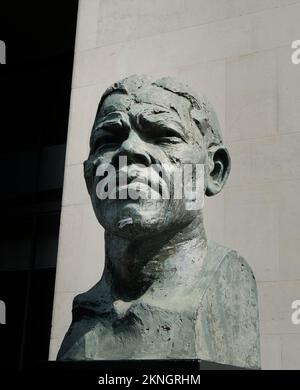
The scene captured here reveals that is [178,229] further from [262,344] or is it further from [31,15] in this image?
[31,15]

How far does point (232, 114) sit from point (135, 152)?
3112 mm

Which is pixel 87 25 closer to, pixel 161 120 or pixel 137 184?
pixel 161 120

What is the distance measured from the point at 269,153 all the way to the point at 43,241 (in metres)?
3.77

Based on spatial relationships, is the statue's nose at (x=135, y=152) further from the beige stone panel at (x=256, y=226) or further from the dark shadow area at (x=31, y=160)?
the dark shadow area at (x=31, y=160)

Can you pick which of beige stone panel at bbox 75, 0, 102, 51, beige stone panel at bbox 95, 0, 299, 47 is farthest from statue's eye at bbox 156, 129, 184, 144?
beige stone panel at bbox 75, 0, 102, 51

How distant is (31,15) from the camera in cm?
970

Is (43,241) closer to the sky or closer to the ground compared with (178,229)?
closer to the sky

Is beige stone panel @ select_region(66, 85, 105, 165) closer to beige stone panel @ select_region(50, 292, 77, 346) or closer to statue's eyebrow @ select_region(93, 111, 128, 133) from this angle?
beige stone panel @ select_region(50, 292, 77, 346)

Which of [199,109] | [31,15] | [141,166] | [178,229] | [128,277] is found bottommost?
[128,277]

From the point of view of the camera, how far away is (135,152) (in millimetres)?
3330

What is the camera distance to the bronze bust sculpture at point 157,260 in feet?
10.6

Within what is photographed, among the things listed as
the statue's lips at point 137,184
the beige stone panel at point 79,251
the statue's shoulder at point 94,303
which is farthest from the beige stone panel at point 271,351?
the statue's lips at point 137,184

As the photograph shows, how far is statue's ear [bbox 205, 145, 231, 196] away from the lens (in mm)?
3740
